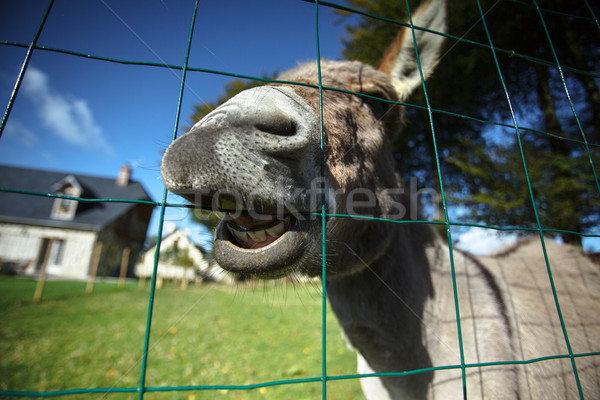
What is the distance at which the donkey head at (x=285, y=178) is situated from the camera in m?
1.13

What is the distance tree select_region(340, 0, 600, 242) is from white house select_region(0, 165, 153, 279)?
20.3 meters

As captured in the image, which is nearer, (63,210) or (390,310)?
(390,310)

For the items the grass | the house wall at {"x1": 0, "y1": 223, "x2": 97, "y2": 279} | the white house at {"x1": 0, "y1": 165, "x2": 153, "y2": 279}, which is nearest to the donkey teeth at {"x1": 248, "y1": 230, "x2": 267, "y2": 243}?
the grass

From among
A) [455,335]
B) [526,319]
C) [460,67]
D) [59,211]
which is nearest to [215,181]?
[455,335]

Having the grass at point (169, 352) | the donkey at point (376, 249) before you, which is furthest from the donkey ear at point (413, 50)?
the grass at point (169, 352)

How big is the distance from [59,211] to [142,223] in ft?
27.1

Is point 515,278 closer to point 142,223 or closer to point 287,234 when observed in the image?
point 287,234

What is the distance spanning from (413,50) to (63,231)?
101ft

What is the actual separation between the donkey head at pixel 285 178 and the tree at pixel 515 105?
17.5 feet

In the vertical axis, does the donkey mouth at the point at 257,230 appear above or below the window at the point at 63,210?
below

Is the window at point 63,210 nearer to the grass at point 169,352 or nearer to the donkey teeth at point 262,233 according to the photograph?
the grass at point 169,352

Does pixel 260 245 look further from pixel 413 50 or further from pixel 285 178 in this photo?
pixel 413 50

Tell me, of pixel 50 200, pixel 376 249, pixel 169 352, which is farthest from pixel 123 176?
pixel 376 249

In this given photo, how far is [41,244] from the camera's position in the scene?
23469 mm
